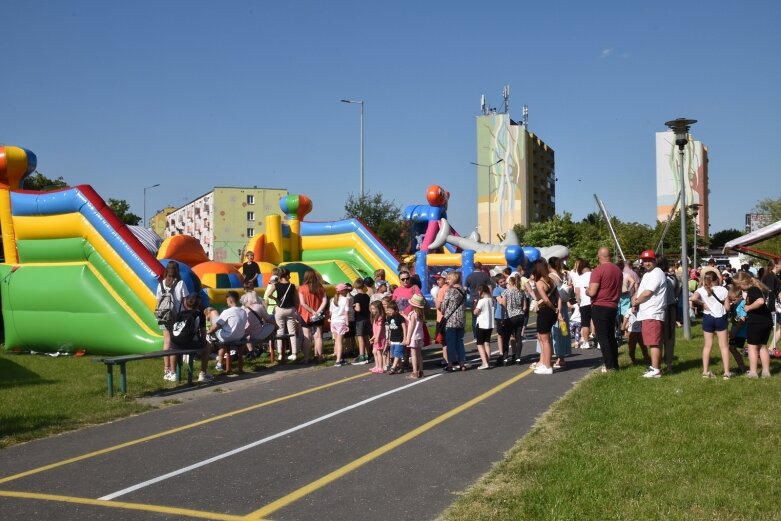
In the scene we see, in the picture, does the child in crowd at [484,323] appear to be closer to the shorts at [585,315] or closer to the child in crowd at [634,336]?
the child in crowd at [634,336]

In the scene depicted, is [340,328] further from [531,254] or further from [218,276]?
[531,254]

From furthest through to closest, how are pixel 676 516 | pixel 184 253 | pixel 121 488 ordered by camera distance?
pixel 184 253 < pixel 121 488 < pixel 676 516

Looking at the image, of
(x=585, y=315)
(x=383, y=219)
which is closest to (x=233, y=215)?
(x=383, y=219)

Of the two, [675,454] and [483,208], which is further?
[483,208]

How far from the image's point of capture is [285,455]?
7.16m

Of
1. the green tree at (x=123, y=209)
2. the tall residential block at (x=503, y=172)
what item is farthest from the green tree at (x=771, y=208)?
the green tree at (x=123, y=209)

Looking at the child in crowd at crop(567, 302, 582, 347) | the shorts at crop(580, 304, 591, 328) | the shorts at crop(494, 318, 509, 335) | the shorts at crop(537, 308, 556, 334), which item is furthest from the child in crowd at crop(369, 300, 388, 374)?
the child in crowd at crop(567, 302, 582, 347)

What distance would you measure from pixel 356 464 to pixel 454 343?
6.04 meters

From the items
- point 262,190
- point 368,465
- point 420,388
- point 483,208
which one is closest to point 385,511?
point 368,465

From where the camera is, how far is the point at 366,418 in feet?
29.0

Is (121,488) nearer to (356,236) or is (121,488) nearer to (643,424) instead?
(643,424)

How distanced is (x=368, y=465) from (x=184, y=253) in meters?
15.4

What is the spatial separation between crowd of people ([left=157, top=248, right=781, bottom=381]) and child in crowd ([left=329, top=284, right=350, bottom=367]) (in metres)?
0.02

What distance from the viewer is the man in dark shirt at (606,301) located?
11117 mm
